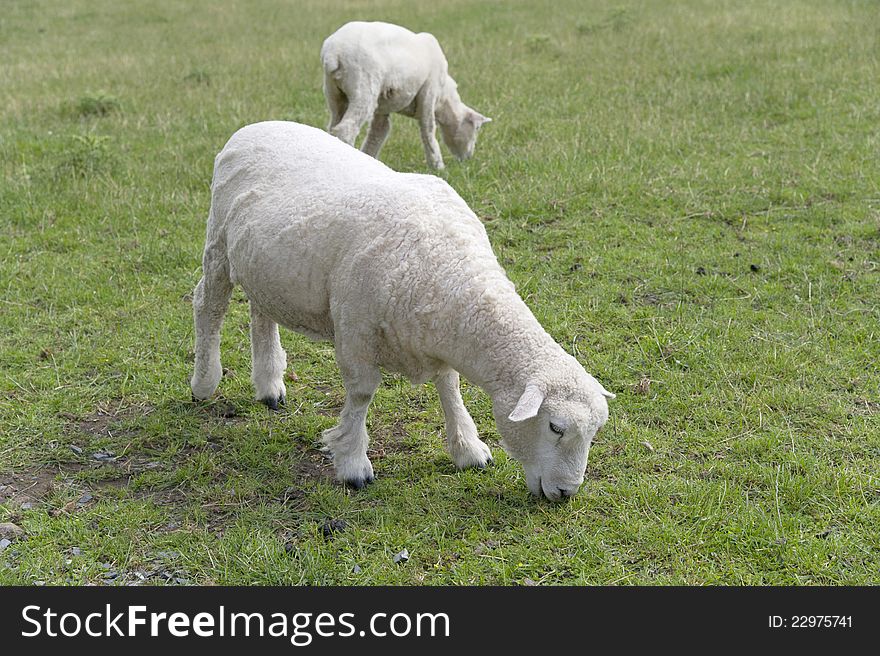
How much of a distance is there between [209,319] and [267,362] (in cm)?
43

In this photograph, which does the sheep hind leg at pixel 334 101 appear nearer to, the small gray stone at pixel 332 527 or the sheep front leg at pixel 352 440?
the sheep front leg at pixel 352 440

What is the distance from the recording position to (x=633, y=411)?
543 cm

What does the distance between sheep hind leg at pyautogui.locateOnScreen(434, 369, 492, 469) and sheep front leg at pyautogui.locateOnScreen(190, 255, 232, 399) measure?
146 centimetres

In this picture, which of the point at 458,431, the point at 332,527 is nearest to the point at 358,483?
the point at 332,527

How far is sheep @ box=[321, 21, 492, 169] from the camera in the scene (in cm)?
888

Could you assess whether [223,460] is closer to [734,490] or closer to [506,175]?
[734,490]

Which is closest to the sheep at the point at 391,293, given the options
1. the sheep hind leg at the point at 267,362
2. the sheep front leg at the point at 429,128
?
the sheep hind leg at the point at 267,362

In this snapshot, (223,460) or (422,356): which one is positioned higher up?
(422,356)

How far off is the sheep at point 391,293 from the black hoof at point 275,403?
88cm

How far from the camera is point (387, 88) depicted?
920 cm

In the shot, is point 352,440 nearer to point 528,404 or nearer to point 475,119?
point 528,404

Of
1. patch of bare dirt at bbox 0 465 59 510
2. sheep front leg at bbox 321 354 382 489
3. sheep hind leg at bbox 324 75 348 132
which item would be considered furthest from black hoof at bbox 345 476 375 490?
sheep hind leg at bbox 324 75 348 132

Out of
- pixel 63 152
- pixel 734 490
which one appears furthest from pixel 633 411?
pixel 63 152

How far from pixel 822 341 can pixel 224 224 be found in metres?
3.83
